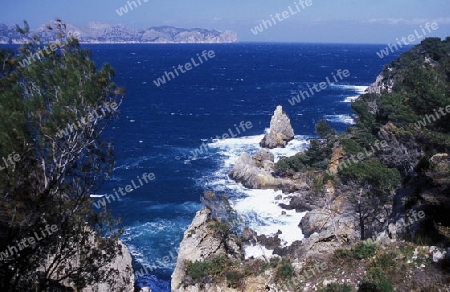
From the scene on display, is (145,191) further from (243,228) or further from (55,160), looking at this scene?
(55,160)

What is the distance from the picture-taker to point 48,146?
Result: 12.9 m

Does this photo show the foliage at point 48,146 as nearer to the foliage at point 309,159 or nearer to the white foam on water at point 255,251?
the white foam on water at point 255,251

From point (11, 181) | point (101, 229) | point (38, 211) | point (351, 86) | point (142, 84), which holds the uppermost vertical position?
point (142, 84)

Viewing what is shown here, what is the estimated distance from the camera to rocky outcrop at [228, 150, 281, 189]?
54.0m

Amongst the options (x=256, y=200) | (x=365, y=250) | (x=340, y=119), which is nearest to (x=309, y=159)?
(x=256, y=200)

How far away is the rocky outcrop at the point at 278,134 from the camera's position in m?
69.6

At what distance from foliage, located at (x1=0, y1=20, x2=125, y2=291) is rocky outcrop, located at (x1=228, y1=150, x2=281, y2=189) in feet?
132

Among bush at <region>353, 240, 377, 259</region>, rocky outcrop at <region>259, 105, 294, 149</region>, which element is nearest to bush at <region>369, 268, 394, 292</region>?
bush at <region>353, 240, 377, 259</region>

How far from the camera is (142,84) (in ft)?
459

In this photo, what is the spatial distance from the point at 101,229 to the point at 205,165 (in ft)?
152

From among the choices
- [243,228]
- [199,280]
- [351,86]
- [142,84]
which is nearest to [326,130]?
[243,228]

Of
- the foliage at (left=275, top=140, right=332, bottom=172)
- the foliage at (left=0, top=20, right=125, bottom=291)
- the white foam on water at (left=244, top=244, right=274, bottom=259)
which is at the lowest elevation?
the white foam on water at (left=244, top=244, right=274, bottom=259)

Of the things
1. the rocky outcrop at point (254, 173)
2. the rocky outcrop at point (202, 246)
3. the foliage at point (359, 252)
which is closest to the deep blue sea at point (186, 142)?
the rocky outcrop at point (254, 173)

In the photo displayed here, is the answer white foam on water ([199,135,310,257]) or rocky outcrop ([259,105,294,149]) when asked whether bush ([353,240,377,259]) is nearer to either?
white foam on water ([199,135,310,257])
